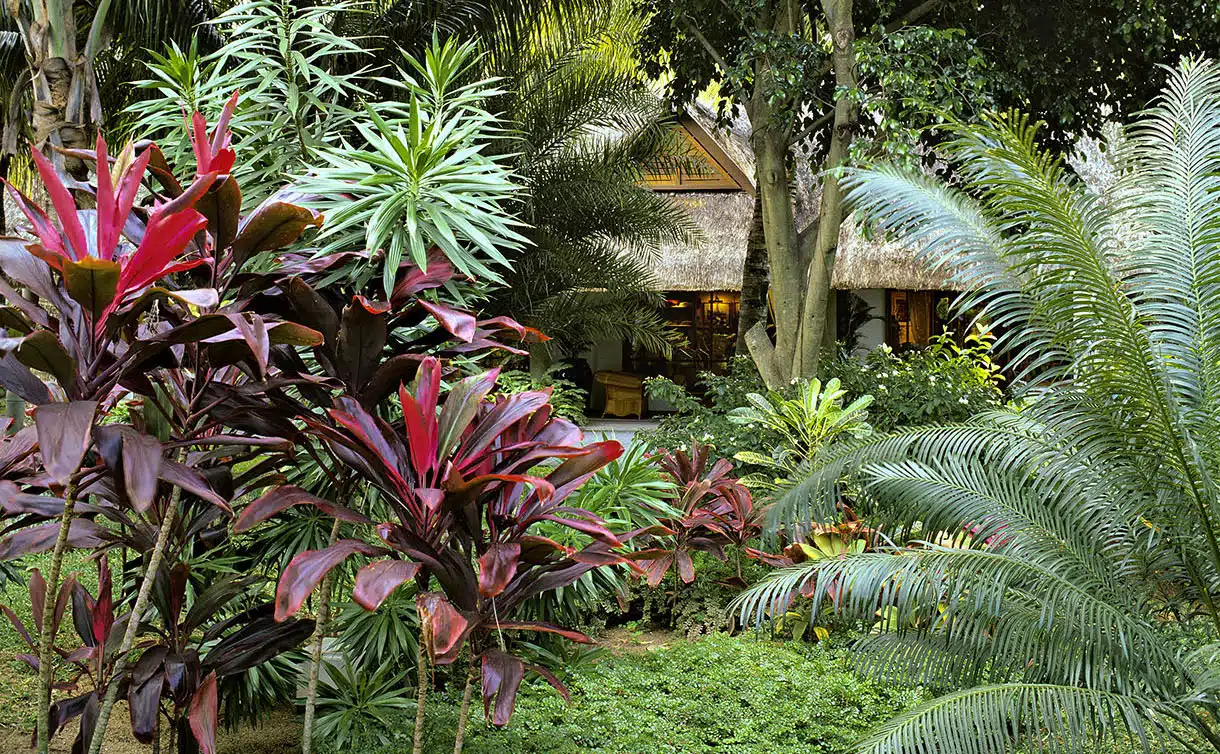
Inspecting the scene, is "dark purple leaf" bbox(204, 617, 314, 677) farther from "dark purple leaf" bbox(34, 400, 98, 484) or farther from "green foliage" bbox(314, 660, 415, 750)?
"dark purple leaf" bbox(34, 400, 98, 484)

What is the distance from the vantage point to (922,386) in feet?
24.2

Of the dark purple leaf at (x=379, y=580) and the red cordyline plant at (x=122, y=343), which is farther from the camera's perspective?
the dark purple leaf at (x=379, y=580)

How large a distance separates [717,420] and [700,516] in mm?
2685

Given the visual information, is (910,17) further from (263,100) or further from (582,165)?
(263,100)

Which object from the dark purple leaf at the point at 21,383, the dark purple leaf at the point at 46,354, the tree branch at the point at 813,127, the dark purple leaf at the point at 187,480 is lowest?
the dark purple leaf at the point at 187,480

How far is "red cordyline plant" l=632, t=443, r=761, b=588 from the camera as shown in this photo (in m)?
4.86

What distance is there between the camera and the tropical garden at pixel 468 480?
2.39 meters

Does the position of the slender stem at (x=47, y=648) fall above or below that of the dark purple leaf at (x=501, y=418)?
below

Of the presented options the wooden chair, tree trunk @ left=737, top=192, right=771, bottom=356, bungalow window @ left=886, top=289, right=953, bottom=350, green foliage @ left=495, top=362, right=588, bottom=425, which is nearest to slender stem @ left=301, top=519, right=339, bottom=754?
green foliage @ left=495, top=362, right=588, bottom=425

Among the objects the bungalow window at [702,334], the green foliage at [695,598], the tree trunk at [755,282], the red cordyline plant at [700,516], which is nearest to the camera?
the red cordyline plant at [700,516]

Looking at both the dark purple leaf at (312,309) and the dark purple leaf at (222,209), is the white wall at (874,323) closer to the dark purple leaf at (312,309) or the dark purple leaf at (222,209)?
the dark purple leaf at (312,309)

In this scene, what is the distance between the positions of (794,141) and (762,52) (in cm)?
154

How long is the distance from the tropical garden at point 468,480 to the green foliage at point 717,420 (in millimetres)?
1489

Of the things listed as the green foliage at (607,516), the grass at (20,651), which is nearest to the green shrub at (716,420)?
the green foliage at (607,516)
